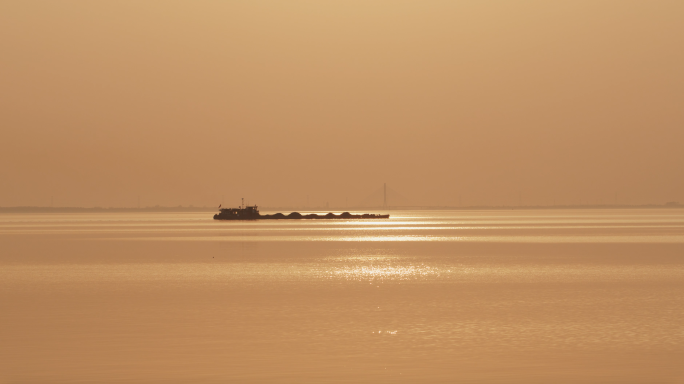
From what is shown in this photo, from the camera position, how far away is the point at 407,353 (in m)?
21.5

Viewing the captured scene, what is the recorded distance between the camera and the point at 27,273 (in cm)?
4928

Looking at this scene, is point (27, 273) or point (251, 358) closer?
point (251, 358)

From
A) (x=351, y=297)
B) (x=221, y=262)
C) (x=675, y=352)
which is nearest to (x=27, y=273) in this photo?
(x=221, y=262)

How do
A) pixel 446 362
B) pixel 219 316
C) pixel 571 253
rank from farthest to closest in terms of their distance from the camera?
1. pixel 571 253
2. pixel 219 316
3. pixel 446 362

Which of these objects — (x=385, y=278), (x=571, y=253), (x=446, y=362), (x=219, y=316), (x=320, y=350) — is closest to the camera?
(x=446, y=362)

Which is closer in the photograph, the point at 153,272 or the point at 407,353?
the point at 407,353

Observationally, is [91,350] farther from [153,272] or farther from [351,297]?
[153,272]

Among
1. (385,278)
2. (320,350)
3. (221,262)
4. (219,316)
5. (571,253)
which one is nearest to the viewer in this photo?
(320,350)

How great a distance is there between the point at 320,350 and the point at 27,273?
32629mm

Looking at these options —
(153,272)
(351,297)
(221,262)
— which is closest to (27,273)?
(153,272)

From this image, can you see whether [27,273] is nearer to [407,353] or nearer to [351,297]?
[351,297]

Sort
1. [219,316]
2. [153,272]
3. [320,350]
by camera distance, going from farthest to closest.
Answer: [153,272], [219,316], [320,350]

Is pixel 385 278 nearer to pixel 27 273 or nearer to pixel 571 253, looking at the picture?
pixel 27 273

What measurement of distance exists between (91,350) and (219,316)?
24.2ft
